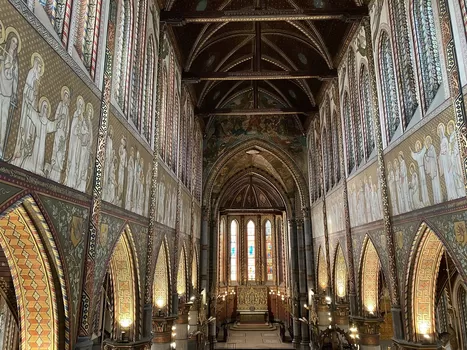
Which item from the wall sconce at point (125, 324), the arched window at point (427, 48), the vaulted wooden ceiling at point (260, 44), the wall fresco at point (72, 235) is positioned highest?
the vaulted wooden ceiling at point (260, 44)

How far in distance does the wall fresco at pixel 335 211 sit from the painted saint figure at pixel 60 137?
13.9 metres

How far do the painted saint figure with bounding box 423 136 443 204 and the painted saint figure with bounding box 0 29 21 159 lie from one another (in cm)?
888

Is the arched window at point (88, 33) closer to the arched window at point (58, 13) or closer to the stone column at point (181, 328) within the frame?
the arched window at point (58, 13)

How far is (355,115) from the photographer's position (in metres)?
16.5

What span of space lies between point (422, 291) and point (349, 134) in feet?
26.7

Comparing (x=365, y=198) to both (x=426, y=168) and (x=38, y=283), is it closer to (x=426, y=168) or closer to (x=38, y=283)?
(x=426, y=168)

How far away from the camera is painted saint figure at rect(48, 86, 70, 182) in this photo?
21.3ft

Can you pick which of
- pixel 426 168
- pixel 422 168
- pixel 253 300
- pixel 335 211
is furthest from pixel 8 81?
pixel 253 300

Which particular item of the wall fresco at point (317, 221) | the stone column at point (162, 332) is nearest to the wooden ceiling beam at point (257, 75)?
the wall fresco at point (317, 221)

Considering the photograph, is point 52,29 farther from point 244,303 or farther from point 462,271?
point 244,303

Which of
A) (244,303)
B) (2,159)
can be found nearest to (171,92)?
(2,159)

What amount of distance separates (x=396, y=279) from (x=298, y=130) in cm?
1790

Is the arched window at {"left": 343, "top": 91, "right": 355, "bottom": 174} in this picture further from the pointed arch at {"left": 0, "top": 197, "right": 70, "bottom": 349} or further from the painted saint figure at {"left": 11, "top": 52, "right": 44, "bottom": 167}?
the painted saint figure at {"left": 11, "top": 52, "right": 44, "bottom": 167}

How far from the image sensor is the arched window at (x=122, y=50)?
10.1m
